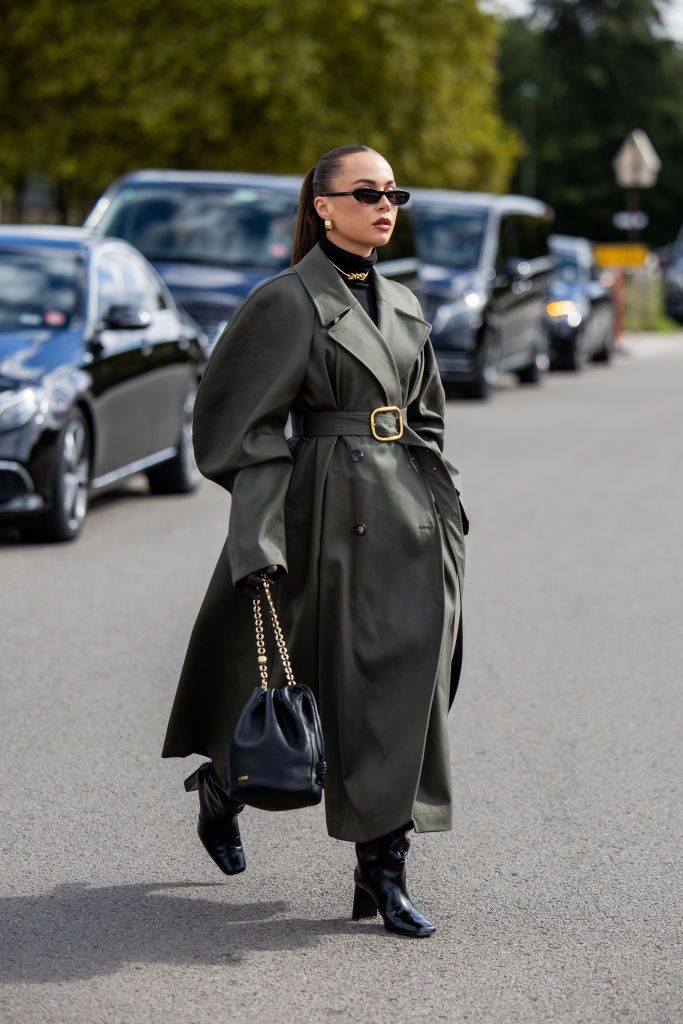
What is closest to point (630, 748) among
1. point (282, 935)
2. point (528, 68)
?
point (282, 935)

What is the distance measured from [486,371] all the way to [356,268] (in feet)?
50.8

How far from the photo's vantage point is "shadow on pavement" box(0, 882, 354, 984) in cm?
430

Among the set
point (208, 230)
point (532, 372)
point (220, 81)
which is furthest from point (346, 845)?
point (220, 81)

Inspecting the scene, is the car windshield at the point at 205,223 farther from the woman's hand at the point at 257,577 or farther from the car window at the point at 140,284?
the woman's hand at the point at 257,577

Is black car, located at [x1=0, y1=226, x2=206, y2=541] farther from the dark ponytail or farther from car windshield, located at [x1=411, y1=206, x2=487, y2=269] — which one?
car windshield, located at [x1=411, y1=206, x2=487, y2=269]

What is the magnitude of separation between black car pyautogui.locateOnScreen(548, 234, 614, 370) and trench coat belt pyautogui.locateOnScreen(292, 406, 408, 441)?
20.1 meters

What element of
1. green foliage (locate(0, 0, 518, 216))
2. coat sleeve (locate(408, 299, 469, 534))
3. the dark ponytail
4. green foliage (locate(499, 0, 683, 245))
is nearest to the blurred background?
coat sleeve (locate(408, 299, 469, 534))

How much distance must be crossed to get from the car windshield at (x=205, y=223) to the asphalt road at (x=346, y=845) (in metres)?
5.63

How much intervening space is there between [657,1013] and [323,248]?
1.80m

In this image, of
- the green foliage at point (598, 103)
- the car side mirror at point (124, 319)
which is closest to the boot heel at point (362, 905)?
the car side mirror at point (124, 319)

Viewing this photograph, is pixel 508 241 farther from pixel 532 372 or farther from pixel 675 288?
pixel 675 288

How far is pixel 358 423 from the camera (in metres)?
4.45

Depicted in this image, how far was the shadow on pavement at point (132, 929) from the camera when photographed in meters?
4.30

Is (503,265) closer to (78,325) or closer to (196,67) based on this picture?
(78,325)
